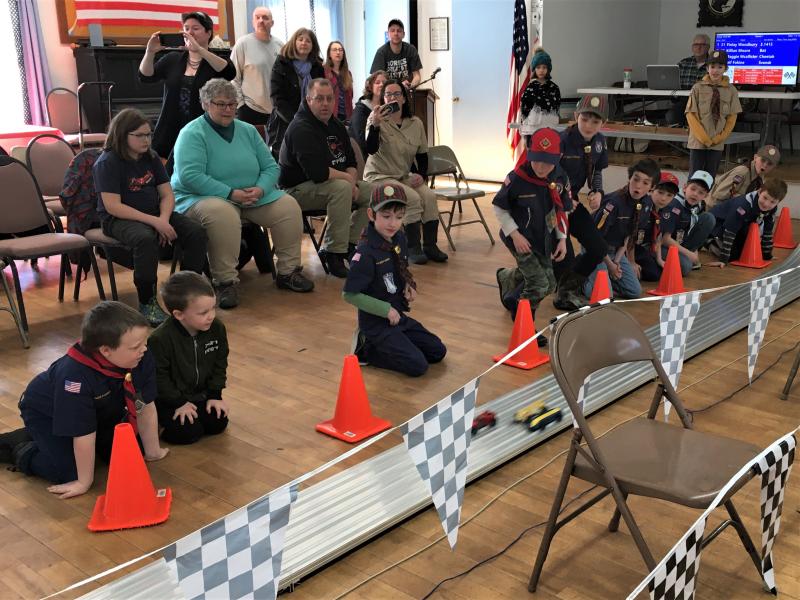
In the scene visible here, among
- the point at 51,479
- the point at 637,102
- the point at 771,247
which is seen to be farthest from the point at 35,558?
the point at 637,102

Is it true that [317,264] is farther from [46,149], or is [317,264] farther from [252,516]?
[252,516]

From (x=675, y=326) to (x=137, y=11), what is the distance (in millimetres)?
8155

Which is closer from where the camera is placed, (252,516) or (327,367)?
(252,516)

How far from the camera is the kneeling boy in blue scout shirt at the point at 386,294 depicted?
13.1 feet

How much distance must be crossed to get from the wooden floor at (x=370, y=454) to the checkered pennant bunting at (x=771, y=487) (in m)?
0.11

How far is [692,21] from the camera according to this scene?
12.3 meters

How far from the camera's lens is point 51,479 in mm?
3059

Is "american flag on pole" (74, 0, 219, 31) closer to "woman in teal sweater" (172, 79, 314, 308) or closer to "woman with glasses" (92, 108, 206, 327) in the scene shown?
"woman in teal sweater" (172, 79, 314, 308)

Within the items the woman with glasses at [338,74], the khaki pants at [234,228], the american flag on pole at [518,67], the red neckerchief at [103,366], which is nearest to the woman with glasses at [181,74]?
the khaki pants at [234,228]

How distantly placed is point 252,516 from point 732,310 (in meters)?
4.12

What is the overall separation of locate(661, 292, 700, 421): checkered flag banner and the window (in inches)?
299

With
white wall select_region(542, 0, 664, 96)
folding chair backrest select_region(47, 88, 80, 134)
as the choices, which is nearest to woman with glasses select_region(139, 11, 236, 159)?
folding chair backrest select_region(47, 88, 80, 134)

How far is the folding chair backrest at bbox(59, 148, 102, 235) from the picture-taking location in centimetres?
505

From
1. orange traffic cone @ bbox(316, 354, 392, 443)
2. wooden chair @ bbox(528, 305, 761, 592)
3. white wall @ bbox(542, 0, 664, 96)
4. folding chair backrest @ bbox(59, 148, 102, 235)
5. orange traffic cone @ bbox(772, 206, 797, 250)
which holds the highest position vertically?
white wall @ bbox(542, 0, 664, 96)
